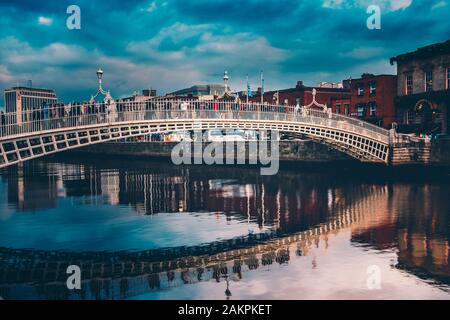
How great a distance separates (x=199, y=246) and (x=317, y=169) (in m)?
33.5

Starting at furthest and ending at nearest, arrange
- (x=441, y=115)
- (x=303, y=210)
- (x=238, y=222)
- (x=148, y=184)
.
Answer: (x=441, y=115), (x=148, y=184), (x=303, y=210), (x=238, y=222)

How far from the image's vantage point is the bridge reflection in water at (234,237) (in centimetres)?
1551

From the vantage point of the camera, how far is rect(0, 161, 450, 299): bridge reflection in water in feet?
50.9

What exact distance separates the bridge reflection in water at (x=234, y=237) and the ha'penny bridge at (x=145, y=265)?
0.04m

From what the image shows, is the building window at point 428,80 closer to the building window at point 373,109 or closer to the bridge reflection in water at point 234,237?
the building window at point 373,109

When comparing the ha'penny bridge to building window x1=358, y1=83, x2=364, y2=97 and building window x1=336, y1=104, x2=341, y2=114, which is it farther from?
building window x1=336, y1=104, x2=341, y2=114

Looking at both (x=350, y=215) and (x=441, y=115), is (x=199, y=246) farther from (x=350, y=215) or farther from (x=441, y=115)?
(x=441, y=115)

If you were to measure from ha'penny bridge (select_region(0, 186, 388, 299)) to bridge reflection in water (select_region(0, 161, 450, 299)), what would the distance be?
4 cm

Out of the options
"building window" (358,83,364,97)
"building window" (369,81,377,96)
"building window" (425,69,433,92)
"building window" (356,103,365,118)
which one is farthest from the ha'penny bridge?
"building window" (358,83,364,97)

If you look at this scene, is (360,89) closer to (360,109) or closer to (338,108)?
(360,109)

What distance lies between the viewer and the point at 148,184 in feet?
137

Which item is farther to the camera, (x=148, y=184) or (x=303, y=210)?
(x=148, y=184)

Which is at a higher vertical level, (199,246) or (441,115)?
(441,115)
